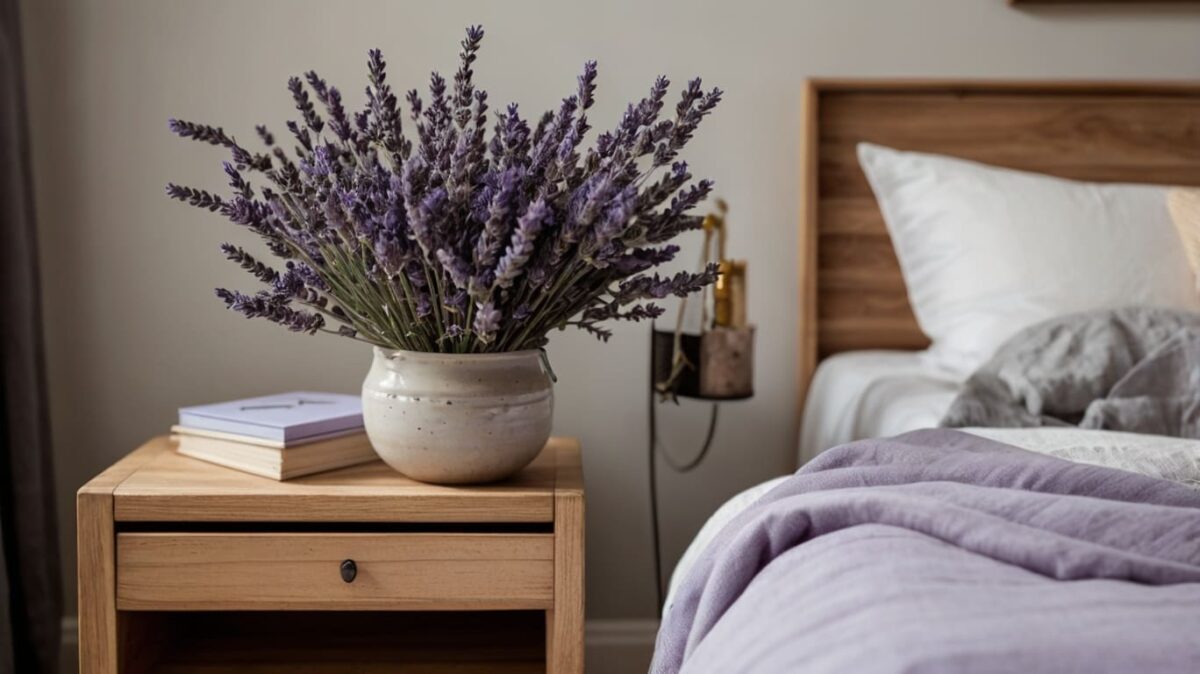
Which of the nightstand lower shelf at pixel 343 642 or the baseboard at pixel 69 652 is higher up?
the nightstand lower shelf at pixel 343 642

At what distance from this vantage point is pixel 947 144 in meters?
1.88

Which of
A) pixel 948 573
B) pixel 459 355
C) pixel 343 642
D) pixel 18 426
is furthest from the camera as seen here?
pixel 18 426

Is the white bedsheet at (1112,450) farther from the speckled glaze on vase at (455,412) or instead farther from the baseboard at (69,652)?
the baseboard at (69,652)

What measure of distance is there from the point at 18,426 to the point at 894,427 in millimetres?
1267

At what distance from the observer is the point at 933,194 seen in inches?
68.7

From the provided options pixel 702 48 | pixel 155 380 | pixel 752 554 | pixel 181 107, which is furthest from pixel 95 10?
pixel 752 554

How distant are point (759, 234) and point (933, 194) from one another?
1.01 ft

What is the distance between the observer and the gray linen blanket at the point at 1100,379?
126 centimetres

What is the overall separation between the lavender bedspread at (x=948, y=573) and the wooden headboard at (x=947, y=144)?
0.93m

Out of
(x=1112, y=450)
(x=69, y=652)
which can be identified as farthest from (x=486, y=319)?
(x=69, y=652)

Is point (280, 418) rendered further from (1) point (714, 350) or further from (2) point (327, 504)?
(1) point (714, 350)

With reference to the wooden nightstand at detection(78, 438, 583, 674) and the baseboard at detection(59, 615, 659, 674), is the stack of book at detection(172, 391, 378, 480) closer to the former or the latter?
the wooden nightstand at detection(78, 438, 583, 674)

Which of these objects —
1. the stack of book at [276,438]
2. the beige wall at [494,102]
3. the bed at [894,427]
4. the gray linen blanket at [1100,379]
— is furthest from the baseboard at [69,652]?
the gray linen blanket at [1100,379]

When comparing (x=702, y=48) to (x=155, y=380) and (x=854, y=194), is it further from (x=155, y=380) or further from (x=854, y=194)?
(x=155, y=380)
